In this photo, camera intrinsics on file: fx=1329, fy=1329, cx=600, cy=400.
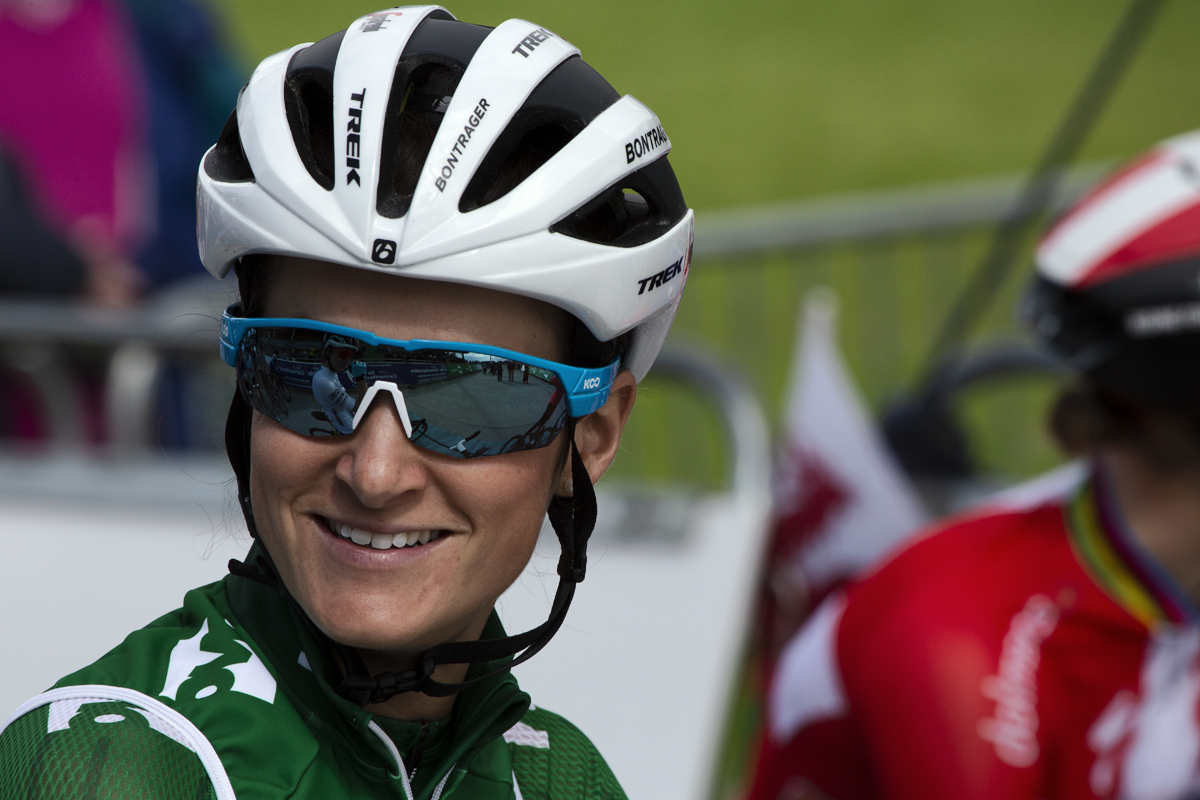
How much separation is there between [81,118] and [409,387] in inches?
211

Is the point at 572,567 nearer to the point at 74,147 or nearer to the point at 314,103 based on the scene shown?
the point at 314,103

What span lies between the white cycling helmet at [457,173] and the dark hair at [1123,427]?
6.62 feet

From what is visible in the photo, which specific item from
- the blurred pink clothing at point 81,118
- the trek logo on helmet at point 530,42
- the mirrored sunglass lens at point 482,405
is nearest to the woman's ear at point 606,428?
the mirrored sunglass lens at point 482,405

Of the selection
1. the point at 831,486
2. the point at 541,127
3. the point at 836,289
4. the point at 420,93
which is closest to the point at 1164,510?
the point at 831,486

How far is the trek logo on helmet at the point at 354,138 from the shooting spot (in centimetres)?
147

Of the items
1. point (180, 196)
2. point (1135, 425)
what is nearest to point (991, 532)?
point (1135, 425)

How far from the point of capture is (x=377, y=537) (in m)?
1.44

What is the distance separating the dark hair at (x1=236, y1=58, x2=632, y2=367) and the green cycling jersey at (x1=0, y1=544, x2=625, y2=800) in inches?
14.0

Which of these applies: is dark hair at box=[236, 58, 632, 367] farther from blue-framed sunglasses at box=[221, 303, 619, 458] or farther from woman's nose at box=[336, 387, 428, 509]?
woman's nose at box=[336, 387, 428, 509]

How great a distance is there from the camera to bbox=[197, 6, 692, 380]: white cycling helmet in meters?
1.43

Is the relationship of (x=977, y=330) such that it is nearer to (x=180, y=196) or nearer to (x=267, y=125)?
(x=180, y=196)

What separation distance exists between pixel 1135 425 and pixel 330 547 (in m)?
2.44

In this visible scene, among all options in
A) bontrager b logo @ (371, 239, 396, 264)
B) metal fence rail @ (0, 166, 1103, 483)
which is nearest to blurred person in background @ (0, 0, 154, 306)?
metal fence rail @ (0, 166, 1103, 483)

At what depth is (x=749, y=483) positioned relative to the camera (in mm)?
4668
